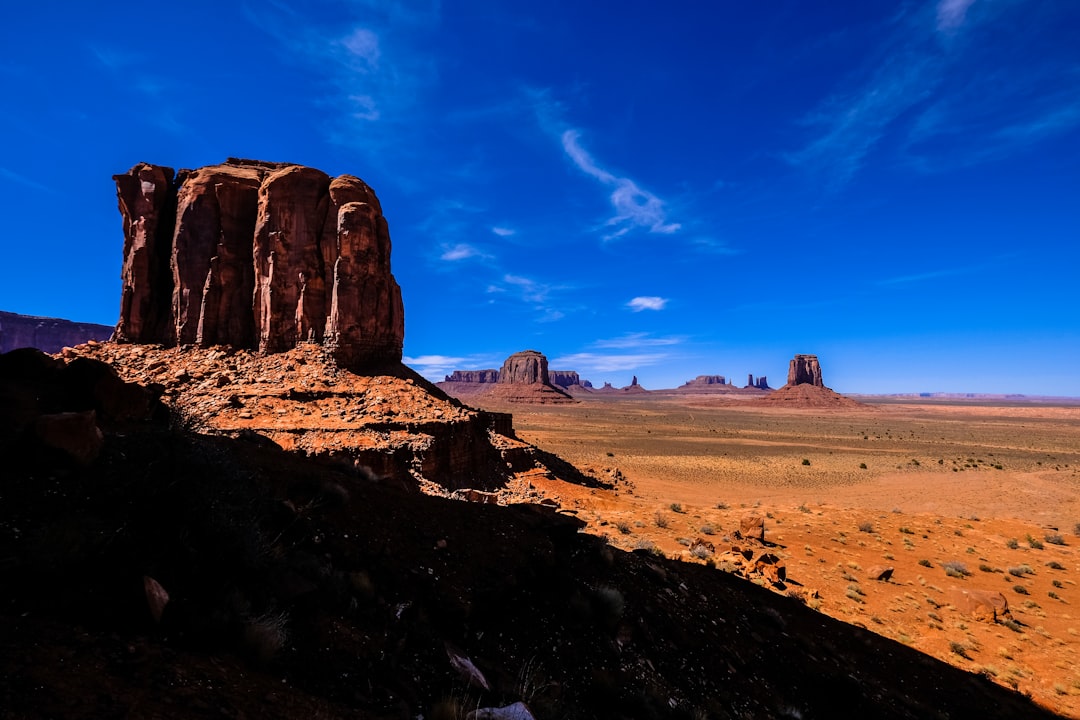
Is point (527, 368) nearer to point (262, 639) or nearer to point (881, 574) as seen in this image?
point (881, 574)

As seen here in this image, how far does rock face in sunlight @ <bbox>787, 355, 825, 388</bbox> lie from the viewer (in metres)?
165

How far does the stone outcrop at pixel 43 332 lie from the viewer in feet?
240

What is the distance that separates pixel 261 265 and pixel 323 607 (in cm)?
3165

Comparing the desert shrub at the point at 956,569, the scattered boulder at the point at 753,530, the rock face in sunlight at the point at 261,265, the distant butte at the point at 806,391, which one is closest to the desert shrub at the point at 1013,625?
the desert shrub at the point at 956,569

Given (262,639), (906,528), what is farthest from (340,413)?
(906,528)

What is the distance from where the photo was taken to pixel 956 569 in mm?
15125

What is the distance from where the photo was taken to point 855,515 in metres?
21.8

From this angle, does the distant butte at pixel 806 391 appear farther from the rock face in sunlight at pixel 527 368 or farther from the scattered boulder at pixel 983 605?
the scattered boulder at pixel 983 605

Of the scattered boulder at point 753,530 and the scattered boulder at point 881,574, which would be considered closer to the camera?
the scattered boulder at point 881,574

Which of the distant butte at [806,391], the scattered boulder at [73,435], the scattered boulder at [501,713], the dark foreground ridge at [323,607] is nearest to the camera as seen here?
the dark foreground ridge at [323,607]

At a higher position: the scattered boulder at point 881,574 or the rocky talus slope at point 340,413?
the rocky talus slope at point 340,413

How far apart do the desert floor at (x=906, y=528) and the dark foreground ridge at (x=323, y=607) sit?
3.09 meters

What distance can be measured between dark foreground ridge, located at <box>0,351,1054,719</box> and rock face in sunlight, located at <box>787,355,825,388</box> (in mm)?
181758

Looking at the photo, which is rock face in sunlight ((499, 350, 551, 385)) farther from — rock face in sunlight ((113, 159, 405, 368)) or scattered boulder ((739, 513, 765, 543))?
scattered boulder ((739, 513, 765, 543))
